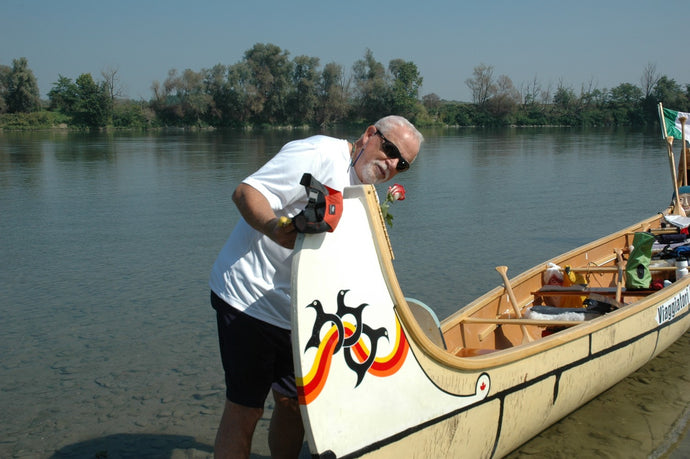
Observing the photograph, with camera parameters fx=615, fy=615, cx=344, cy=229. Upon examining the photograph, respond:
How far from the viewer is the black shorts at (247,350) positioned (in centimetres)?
276

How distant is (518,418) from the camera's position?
12.9ft

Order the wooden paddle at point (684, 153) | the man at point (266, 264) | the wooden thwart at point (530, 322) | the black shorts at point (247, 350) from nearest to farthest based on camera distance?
the man at point (266, 264) < the black shorts at point (247, 350) < the wooden thwart at point (530, 322) < the wooden paddle at point (684, 153)

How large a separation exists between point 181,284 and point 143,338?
1.84m

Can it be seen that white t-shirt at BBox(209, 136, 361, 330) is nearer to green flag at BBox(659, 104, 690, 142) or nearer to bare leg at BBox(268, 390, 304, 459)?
bare leg at BBox(268, 390, 304, 459)

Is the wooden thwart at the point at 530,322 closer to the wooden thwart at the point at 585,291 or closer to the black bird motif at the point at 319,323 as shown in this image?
the wooden thwart at the point at 585,291

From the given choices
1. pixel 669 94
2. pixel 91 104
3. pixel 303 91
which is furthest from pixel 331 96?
pixel 669 94

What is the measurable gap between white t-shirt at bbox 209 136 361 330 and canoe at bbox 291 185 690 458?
19 centimetres

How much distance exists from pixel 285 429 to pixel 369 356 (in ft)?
2.34

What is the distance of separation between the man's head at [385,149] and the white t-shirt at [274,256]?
15 cm

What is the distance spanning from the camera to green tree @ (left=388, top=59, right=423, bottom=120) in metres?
90.5

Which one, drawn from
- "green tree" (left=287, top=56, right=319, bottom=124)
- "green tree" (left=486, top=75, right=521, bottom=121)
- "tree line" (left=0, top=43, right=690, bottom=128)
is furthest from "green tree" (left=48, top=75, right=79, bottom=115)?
"green tree" (left=486, top=75, right=521, bottom=121)

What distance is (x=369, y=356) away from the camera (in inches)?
111

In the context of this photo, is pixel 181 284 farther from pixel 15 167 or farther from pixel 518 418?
pixel 15 167

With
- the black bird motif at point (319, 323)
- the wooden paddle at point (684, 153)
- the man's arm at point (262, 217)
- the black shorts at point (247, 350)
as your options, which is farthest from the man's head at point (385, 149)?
the wooden paddle at point (684, 153)
